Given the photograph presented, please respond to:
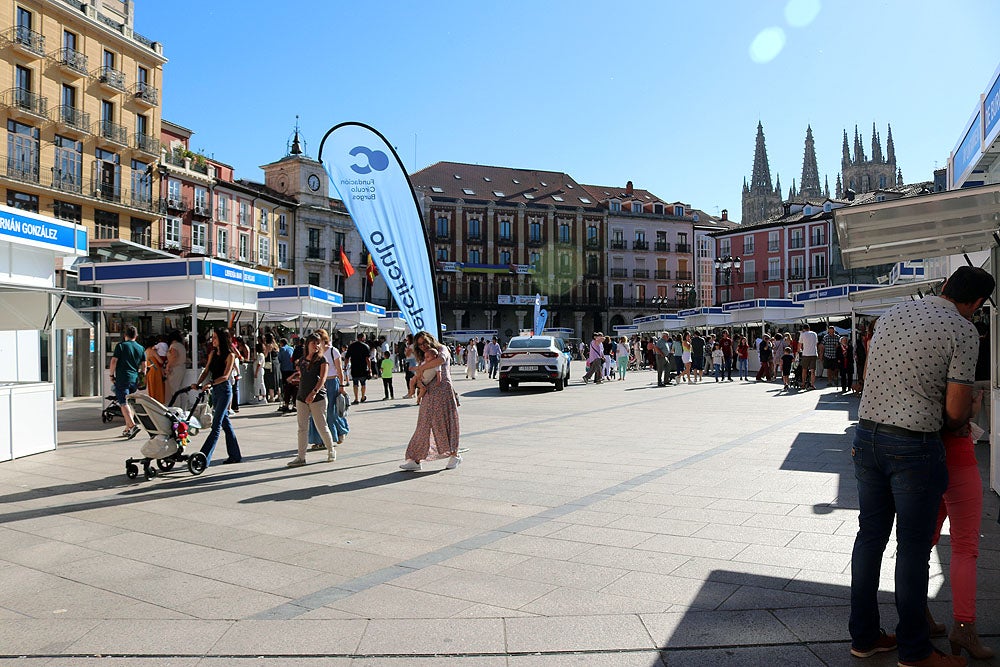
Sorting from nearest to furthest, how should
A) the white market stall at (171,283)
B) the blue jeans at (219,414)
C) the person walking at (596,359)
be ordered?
the blue jeans at (219,414) < the white market stall at (171,283) < the person walking at (596,359)

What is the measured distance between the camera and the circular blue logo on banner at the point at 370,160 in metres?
9.82

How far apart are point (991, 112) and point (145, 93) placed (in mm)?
41709

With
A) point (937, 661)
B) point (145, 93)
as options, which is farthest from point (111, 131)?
point (937, 661)

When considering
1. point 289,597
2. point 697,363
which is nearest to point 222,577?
point 289,597

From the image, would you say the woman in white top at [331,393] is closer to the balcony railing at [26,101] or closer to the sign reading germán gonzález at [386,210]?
the sign reading germán gonzález at [386,210]

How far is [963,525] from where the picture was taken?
3.46 metres

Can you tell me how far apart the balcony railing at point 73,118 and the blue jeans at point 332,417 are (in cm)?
3228

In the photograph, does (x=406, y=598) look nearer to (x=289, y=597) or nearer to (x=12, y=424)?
(x=289, y=597)

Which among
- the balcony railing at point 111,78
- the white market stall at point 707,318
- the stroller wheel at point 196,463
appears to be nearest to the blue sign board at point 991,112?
the stroller wheel at point 196,463

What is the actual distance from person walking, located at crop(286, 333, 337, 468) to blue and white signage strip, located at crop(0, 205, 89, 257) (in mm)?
4326

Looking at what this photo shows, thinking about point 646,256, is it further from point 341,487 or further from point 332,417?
point 341,487

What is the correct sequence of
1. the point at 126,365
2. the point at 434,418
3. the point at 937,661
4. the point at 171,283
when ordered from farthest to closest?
the point at 171,283 < the point at 126,365 < the point at 434,418 < the point at 937,661

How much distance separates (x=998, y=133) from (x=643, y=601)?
22.3ft

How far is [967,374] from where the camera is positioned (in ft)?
10.6
